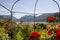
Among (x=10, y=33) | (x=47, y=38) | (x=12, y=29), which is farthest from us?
(x=12, y=29)

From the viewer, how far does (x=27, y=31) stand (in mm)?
3598

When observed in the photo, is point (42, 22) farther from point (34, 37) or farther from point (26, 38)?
point (34, 37)

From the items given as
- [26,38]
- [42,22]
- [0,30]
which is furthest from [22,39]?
[42,22]

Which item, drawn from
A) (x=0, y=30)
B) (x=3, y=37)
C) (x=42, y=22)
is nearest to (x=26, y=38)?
(x=3, y=37)

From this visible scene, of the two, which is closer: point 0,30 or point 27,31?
point 27,31

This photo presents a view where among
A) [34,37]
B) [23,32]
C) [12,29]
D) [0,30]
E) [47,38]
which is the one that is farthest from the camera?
[12,29]

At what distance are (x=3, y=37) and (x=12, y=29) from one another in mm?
1197

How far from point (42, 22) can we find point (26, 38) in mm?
3509

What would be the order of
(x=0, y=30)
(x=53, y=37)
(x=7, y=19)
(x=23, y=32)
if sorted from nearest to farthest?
(x=53, y=37)
(x=23, y=32)
(x=0, y=30)
(x=7, y=19)

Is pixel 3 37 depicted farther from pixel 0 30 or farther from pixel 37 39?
pixel 37 39

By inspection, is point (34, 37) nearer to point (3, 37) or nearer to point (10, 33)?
point (3, 37)

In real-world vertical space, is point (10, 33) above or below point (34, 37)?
below

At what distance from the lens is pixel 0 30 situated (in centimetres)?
402

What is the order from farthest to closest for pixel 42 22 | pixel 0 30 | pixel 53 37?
1. pixel 42 22
2. pixel 0 30
3. pixel 53 37
